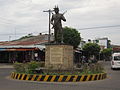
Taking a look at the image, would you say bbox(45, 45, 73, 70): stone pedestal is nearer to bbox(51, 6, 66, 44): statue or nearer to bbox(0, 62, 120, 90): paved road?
bbox(51, 6, 66, 44): statue

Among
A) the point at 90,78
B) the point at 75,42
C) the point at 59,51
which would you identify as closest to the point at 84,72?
the point at 90,78

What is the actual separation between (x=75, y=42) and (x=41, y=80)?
38.8 m

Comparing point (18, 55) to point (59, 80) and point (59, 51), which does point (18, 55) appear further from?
point (59, 80)

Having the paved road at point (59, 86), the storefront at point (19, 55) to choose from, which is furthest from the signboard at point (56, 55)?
the storefront at point (19, 55)

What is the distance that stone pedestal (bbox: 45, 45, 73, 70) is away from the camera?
18906 millimetres

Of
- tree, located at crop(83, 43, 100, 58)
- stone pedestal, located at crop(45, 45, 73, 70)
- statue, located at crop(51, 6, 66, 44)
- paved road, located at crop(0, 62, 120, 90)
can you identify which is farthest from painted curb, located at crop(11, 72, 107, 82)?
tree, located at crop(83, 43, 100, 58)

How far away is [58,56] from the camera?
18984 millimetres

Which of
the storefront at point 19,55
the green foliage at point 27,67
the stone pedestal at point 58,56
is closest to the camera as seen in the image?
the green foliage at point 27,67

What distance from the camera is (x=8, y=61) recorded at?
49.2 meters

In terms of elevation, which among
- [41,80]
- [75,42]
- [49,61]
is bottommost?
[41,80]

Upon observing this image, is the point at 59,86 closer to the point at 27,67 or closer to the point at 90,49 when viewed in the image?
the point at 27,67

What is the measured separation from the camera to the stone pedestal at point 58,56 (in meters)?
18.9

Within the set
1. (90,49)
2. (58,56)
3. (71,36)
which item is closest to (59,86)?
(58,56)

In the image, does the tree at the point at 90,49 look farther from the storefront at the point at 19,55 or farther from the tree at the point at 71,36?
the storefront at the point at 19,55
